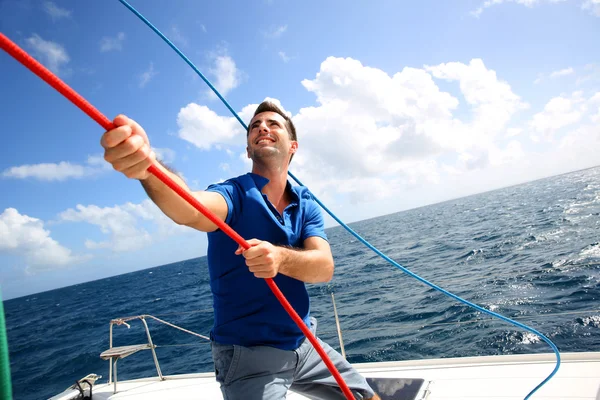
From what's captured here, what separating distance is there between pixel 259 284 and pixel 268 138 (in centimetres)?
86

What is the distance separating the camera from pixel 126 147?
79cm

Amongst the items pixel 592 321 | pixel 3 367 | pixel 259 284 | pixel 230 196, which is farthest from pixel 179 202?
pixel 592 321

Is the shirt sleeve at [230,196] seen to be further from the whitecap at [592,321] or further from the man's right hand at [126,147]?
the whitecap at [592,321]

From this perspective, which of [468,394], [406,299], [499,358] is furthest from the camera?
[406,299]

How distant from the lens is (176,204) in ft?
3.96

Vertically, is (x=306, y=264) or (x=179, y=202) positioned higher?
(x=179, y=202)

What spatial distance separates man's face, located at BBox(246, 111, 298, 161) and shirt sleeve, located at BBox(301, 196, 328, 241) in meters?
0.34

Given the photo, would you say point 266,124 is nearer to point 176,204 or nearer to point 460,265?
point 176,204

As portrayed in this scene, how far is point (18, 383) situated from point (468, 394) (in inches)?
624

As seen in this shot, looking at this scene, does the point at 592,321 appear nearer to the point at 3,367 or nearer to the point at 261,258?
the point at 261,258

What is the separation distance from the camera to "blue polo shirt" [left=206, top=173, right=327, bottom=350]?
1.47 metres

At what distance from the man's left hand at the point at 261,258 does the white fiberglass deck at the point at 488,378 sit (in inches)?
80.9

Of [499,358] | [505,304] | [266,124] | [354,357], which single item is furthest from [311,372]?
[505,304]

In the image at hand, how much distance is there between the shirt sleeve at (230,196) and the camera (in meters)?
1.47
